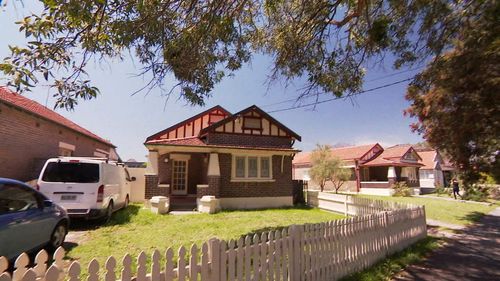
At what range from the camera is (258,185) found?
16.0 metres

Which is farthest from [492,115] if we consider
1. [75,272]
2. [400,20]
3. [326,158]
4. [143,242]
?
[326,158]

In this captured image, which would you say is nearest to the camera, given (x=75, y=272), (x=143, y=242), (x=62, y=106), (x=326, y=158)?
(x=75, y=272)

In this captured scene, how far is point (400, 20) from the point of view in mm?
6832

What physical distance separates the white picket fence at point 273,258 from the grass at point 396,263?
0.15 m

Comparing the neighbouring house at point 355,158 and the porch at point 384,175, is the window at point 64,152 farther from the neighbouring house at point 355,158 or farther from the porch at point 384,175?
the porch at point 384,175

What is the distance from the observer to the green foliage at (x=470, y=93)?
16.1 ft

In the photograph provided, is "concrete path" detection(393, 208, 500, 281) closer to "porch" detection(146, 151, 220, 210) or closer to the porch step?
the porch step

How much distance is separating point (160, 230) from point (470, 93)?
8783 millimetres

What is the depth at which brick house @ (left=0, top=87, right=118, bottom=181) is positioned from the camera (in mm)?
10836

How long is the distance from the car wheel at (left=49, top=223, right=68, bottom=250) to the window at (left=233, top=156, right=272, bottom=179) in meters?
9.45

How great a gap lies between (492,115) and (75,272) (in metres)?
6.53

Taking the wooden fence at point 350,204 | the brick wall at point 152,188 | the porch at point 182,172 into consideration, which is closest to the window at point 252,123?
the porch at point 182,172

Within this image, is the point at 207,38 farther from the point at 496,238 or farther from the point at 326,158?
the point at 326,158

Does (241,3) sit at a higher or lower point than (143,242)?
higher
